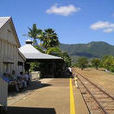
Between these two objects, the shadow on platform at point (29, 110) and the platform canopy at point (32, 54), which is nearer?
the shadow on platform at point (29, 110)

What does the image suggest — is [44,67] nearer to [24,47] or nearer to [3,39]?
[24,47]

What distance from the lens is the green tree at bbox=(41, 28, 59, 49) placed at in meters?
72.9

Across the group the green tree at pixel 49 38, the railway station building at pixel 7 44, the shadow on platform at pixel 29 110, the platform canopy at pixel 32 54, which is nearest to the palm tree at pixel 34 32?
the green tree at pixel 49 38

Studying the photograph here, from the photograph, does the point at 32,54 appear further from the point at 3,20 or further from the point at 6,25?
the point at 3,20

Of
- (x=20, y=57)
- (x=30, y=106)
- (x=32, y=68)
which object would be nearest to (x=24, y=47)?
(x=32, y=68)

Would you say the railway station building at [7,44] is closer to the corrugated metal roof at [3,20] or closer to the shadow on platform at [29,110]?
the corrugated metal roof at [3,20]

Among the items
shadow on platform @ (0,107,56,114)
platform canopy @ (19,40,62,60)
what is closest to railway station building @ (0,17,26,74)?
shadow on platform @ (0,107,56,114)

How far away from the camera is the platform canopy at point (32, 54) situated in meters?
37.6

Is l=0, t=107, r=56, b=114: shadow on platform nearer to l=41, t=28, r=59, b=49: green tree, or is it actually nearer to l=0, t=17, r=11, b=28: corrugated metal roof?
l=0, t=17, r=11, b=28: corrugated metal roof

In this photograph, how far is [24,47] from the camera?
47.2m

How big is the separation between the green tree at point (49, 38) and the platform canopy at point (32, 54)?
21.8 meters

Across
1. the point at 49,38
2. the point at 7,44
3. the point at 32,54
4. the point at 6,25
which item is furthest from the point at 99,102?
the point at 49,38

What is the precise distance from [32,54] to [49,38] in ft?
104

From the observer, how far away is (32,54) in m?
41.5
